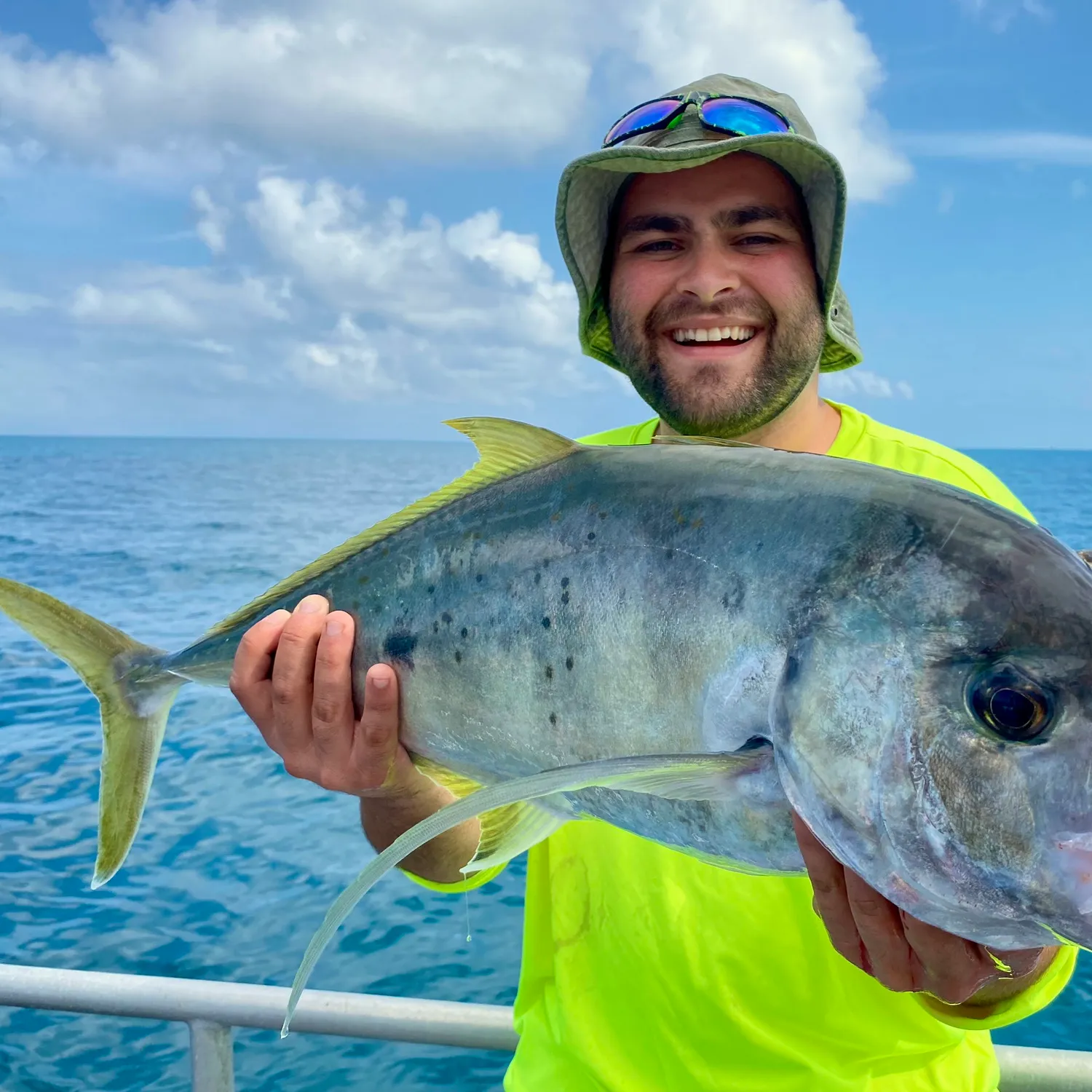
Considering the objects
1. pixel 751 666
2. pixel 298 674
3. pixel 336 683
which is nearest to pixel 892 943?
pixel 751 666

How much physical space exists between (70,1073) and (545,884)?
15.9ft

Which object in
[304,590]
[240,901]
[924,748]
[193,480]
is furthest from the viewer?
[193,480]

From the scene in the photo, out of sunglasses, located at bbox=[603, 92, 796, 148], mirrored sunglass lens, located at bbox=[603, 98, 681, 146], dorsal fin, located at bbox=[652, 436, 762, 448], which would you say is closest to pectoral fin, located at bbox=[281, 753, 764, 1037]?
dorsal fin, located at bbox=[652, 436, 762, 448]

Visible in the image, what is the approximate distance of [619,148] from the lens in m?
2.33

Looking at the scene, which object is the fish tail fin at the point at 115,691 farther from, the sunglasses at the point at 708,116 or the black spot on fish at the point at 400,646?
the sunglasses at the point at 708,116

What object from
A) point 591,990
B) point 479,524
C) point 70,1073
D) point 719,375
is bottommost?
point 70,1073

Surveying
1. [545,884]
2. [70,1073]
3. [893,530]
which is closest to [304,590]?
[545,884]

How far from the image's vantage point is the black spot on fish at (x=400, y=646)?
1799 mm

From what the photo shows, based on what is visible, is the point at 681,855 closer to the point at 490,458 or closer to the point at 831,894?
the point at 831,894

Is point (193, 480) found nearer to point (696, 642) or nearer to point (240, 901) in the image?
point (240, 901)

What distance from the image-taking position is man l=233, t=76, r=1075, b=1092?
6.08 feet

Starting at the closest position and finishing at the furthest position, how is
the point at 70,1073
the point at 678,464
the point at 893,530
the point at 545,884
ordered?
the point at 893,530 < the point at 678,464 < the point at 545,884 < the point at 70,1073

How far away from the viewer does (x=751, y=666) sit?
1.30m

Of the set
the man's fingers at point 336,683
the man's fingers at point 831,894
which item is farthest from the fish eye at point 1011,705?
the man's fingers at point 336,683
